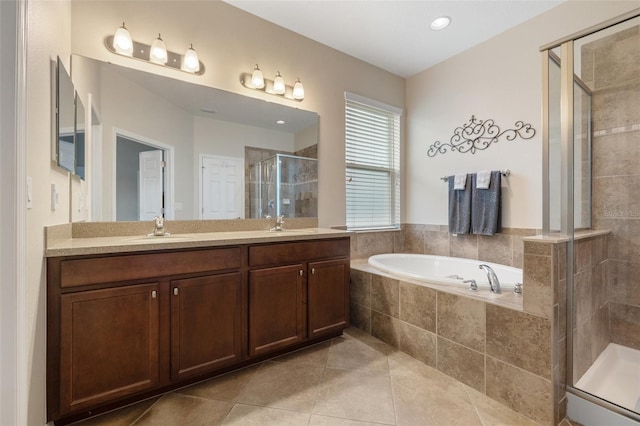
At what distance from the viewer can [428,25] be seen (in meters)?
2.58

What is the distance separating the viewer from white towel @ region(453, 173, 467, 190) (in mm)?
2885

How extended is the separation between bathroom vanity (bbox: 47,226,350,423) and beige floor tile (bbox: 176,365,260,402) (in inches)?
2.1

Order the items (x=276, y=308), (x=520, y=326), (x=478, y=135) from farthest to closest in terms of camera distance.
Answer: (x=478, y=135) → (x=276, y=308) → (x=520, y=326)

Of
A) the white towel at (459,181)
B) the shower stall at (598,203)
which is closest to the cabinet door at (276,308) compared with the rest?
the shower stall at (598,203)

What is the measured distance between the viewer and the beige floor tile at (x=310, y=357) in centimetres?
199

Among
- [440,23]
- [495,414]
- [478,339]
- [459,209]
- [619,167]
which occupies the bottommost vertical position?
[495,414]

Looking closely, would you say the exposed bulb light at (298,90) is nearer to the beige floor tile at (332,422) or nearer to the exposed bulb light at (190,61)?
the exposed bulb light at (190,61)

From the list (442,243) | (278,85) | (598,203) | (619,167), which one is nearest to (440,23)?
(278,85)

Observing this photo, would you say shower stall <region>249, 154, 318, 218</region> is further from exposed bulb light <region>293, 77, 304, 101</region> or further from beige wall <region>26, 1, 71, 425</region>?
beige wall <region>26, 1, 71, 425</region>

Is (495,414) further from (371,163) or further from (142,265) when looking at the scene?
(371,163)

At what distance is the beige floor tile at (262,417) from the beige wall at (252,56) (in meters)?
1.70

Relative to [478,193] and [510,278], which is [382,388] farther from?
[478,193]

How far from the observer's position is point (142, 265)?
1.50 m

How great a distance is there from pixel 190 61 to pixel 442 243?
9.63 ft
